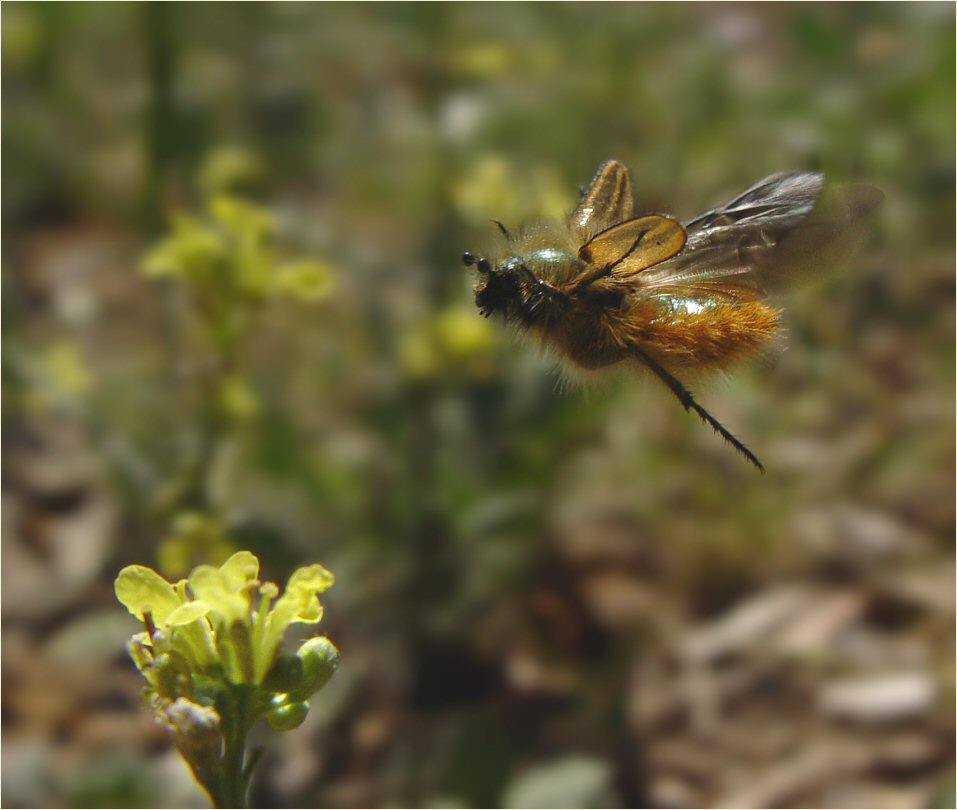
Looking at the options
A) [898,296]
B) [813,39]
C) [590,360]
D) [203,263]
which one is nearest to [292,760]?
[203,263]

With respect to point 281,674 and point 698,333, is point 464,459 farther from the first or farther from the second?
point 281,674

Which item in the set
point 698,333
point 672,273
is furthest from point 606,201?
point 698,333

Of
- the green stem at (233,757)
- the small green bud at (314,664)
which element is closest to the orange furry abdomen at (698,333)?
the small green bud at (314,664)

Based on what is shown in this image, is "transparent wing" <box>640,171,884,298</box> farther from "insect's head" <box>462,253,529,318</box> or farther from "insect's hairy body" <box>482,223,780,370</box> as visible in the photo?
"insect's head" <box>462,253,529,318</box>

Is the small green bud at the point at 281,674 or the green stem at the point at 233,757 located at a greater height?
the small green bud at the point at 281,674

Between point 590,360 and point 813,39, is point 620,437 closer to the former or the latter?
point 590,360

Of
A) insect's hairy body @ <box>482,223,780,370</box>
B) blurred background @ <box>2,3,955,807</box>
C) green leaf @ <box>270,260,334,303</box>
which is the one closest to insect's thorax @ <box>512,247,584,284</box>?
insect's hairy body @ <box>482,223,780,370</box>

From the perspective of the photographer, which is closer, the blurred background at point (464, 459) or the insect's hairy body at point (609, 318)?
the insect's hairy body at point (609, 318)

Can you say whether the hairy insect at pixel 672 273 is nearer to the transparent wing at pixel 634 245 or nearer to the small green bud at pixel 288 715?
the transparent wing at pixel 634 245
